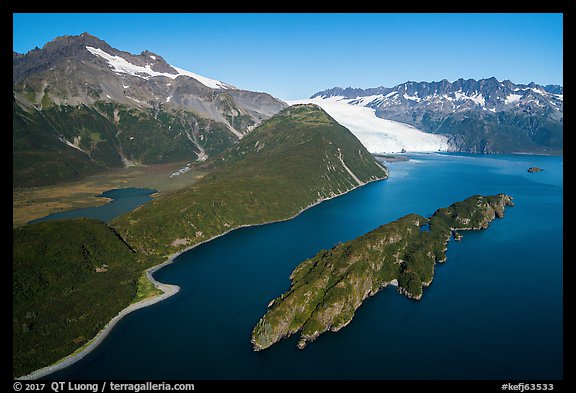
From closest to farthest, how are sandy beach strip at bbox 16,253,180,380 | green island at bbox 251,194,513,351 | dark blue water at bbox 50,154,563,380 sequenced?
dark blue water at bbox 50,154,563,380
sandy beach strip at bbox 16,253,180,380
green island at bbox 251,194,513,351

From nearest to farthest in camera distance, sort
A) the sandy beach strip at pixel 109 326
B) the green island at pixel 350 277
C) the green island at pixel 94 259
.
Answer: the sandy beach strip at pixel 109 326, the green island at pixel 94 259, the green island at pixel 350 277

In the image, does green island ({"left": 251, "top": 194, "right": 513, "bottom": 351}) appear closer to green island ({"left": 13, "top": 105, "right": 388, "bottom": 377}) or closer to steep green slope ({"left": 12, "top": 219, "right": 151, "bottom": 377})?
steep green slope ({"left": 12, "top": 219, "right": 151, "bottom": 377})

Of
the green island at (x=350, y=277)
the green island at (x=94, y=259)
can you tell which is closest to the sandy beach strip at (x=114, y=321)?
the green island at (x=94, y=259)

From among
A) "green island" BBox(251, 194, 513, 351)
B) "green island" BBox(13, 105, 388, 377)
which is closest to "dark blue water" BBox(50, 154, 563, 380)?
"green island" BBox(251, 194, 513, 351)

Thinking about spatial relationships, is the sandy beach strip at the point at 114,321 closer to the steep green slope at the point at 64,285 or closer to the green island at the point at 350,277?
the steep green slope at the point at 64,285

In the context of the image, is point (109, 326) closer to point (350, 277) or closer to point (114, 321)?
point (114, 321)
